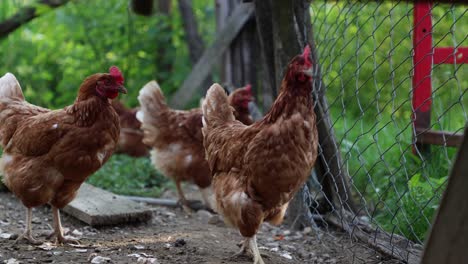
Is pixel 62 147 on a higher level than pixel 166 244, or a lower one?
higher

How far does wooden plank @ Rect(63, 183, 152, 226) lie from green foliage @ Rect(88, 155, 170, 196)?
3.22 feet

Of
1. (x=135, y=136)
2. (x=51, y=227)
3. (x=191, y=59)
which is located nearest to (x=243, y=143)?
(x=51, y=227)

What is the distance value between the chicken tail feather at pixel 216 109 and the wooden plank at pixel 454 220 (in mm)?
2354

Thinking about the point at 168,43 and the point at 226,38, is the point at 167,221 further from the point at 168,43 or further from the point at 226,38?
the point at 168,43

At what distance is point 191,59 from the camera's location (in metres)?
8.85

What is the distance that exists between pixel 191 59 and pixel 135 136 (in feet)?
7.01

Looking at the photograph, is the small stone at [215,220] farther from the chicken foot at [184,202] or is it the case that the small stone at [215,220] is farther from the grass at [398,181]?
the grass at [398,181]

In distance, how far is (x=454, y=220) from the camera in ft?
5.31

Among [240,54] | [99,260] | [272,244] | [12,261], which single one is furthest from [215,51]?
[12,261]

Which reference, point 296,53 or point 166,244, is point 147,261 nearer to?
point 166,244

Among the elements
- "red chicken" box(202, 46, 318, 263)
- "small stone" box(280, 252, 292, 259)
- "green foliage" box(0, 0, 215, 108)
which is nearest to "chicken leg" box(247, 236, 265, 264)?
"red chicken" box(202, 46, 318, 263)

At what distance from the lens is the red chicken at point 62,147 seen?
354 centimetres

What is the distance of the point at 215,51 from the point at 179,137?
1451mm

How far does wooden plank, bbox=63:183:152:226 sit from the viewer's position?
423 cm
